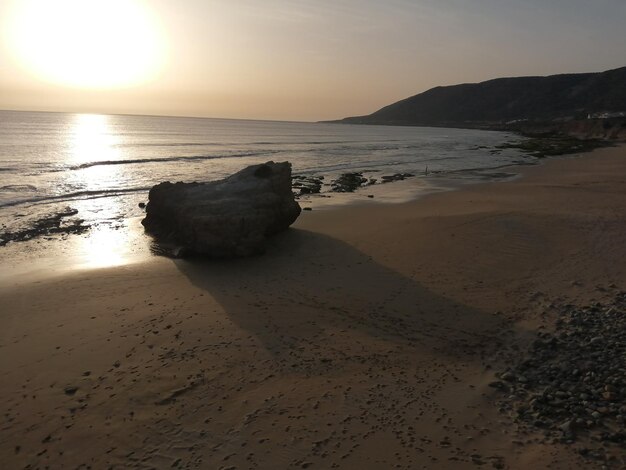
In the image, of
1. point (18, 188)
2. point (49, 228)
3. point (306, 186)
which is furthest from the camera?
point (306, 186)

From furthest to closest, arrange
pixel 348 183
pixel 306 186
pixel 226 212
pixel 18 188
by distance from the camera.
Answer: pixel 348 183 < pixel 306 186 < pixel 18 188 < pixel 226 212

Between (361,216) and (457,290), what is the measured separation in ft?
29.1

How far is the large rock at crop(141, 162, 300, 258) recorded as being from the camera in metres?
12.7

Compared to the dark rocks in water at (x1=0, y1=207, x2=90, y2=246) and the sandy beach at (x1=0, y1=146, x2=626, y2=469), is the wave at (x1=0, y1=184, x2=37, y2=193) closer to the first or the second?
the dark rocks in water at (x1=0, y1=207, x2=90, y2=246)

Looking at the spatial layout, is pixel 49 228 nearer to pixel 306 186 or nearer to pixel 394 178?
pixel 306 186

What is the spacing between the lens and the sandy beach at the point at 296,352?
541 cm

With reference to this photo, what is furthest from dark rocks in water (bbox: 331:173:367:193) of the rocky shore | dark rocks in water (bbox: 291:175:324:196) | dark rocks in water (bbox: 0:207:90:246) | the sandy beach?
the rocky shore

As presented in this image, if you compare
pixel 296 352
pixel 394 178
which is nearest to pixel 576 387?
pixel 296 352

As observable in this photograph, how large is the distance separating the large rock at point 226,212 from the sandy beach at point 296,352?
0.60m

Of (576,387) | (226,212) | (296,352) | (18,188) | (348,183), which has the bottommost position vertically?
(296,352)

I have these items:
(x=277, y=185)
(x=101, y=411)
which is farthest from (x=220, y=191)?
(x=101, y=411)

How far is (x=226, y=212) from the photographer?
514 inches

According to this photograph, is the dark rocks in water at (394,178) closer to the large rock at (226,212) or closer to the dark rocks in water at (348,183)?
the dark rocks in water at (348,183)

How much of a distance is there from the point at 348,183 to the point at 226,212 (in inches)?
669
